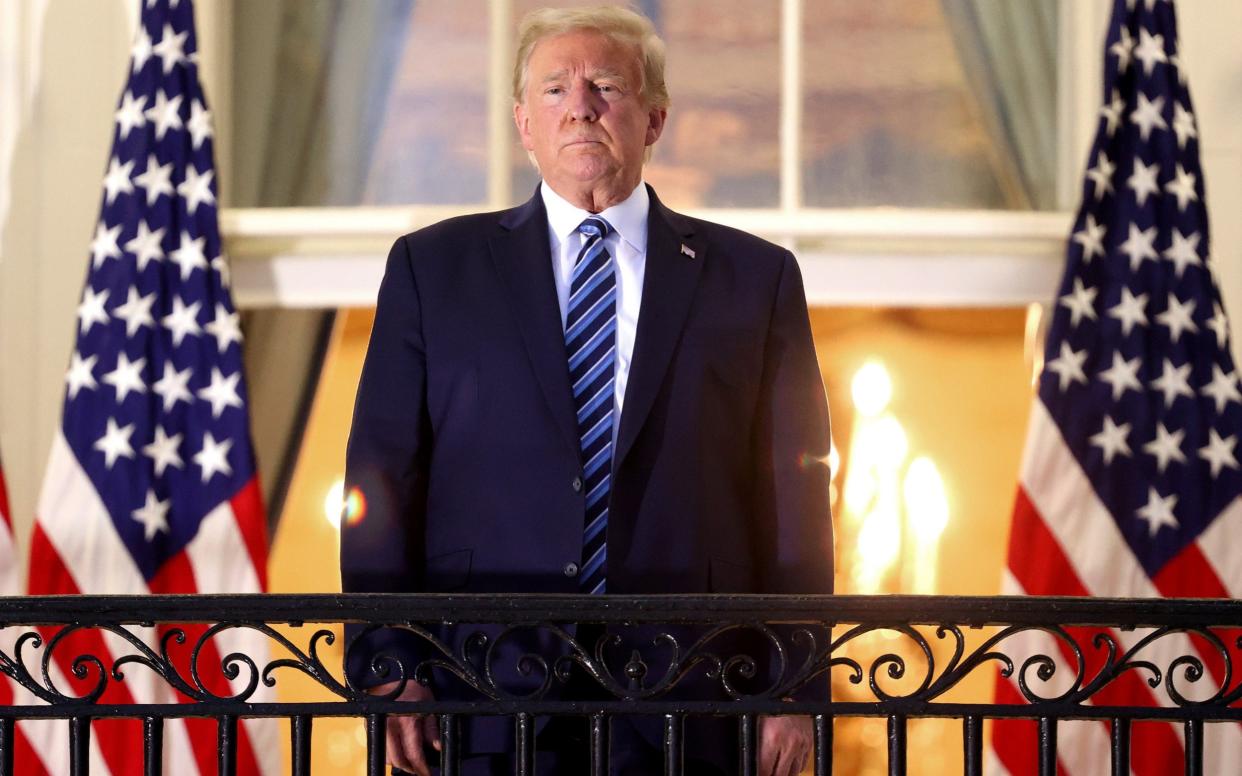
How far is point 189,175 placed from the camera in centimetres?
364

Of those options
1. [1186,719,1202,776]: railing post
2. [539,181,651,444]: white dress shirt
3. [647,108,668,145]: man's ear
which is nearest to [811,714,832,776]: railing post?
[1186,719,1202,776]: railing post

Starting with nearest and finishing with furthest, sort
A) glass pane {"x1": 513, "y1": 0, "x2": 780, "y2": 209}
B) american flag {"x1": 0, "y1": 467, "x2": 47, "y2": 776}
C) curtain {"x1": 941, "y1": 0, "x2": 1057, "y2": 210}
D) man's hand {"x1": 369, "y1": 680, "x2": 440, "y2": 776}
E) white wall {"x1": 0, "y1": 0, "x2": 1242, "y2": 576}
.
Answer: man's hand {"x1": 369, "y1": 680, "x2": 440, "y2": 776} → american flag {"x1": 0, "y1": 467, "x2": 47, "y2": 776} → white wall {"x1": 0, "y1": 0, "x2": 1242, "y2": 576} → curtain {"x1": 941, "y1": 0, "x2": 1057, "y2": 210} → glass pane {"x1": 513, "y1": 0, "x2": 780, "y2": 209}

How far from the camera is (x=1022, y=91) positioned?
4.06 meters

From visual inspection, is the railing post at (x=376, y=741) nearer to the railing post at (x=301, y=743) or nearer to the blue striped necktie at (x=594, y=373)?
the railing post at (x=301, y=743)

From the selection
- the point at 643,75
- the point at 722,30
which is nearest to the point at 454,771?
the point at 643,75

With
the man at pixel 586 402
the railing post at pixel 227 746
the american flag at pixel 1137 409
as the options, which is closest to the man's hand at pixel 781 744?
the man at pixel 586 402

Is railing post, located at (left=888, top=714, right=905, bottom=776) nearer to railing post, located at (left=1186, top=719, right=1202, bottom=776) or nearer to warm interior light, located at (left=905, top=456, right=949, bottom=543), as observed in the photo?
railing post, located at (left=1186, top=719, right=1202, bottom=776)

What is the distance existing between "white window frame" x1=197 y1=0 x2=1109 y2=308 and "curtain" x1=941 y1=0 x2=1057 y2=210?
0.06 metres

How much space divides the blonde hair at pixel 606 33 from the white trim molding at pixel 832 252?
1.70 meters

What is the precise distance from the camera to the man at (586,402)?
6.74ft

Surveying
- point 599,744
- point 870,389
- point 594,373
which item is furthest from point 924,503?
point 599,744

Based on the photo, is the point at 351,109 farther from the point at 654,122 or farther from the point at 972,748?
the point at 972,748

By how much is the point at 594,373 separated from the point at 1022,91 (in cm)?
237

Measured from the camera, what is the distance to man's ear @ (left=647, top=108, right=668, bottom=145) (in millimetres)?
2234
